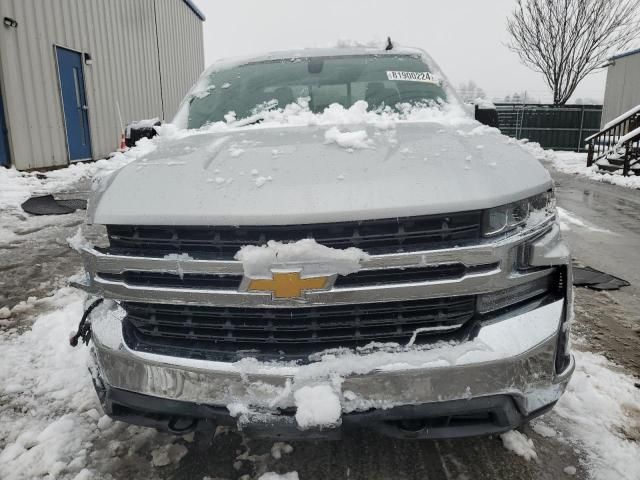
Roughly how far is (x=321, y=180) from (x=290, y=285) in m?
0.38

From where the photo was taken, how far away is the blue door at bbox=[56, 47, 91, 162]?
11.1m

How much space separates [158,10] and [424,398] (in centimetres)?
1847

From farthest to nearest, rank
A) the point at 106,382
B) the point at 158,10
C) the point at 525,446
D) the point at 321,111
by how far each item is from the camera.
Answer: the point at 158,10 → the point at 321,111 → the point at 525,446 → the point at 106,382

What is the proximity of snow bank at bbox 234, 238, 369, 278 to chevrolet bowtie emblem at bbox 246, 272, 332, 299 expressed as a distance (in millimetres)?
23

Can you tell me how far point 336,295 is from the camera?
5.29 ft

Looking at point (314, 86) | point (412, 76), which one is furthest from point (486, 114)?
point (314, 86)

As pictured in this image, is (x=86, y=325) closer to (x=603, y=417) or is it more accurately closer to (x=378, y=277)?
(x=378, y=277)

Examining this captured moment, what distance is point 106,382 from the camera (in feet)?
6.15

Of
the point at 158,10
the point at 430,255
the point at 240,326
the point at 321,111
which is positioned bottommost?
the point at 240,326

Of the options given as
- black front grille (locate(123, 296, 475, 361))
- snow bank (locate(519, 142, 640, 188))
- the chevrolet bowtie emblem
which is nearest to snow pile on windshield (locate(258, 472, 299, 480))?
black front grille (locate(123, 296, 475, 361))

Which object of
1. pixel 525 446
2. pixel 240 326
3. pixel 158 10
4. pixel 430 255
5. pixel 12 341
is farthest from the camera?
pixel 158 10

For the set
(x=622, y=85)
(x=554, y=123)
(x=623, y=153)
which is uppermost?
(x=622, y=85)

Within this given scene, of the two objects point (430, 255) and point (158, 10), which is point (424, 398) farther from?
point (158, 10)

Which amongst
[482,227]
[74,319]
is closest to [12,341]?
[74,319]
